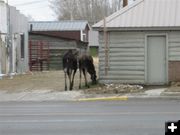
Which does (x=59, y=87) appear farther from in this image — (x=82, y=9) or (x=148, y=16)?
(x=82, y=9)

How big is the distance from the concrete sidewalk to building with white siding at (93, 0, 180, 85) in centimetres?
171

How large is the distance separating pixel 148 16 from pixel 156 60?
201cm

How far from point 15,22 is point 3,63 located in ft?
13.0

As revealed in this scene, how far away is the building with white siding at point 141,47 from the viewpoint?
21.2m

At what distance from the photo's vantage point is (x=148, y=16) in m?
21.8

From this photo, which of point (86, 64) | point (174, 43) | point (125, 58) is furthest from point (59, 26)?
point (174, 43)

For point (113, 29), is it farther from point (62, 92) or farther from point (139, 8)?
point (62, 92)

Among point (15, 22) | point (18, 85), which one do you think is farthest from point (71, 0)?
point (18, 85)

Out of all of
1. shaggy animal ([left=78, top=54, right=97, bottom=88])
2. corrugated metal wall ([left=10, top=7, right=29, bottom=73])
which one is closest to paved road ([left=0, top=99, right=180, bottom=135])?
shaggy animal ([left=78, top=54, right=97, bottom=88])

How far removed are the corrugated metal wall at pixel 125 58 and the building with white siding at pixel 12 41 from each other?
1044cm

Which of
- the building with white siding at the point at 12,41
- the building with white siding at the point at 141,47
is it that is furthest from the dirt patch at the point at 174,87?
the building with white siding at the point at 12,41

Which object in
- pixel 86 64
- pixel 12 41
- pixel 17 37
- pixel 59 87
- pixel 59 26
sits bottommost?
pixel 59 87

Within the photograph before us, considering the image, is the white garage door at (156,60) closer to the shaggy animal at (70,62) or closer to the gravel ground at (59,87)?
the gravel ground at (59,87)

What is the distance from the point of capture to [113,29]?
70.4 ft
